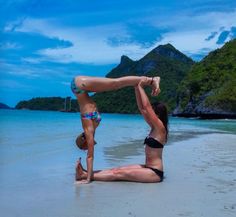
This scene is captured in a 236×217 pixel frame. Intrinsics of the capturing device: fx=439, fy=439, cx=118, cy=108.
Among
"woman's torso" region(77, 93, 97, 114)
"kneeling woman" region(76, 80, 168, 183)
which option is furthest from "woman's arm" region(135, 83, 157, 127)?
"woman's torso" region(77, 93, 97, 114)

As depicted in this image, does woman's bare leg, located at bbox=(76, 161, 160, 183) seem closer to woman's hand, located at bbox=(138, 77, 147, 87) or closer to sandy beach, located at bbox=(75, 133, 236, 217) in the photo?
sandy beach, located at bbox=(75, 133, 236, 217)

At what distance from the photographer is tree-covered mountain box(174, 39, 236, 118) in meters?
75.1

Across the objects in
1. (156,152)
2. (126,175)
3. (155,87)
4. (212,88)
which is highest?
(212,88)

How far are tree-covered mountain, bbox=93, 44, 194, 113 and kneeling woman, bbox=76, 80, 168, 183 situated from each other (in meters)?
113

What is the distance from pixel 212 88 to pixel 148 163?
84147 mm

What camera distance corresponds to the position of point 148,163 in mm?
5926

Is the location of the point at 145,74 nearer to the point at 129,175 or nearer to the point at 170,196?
the point at 129,175

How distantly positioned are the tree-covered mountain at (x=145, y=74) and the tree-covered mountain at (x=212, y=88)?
79.4 ft

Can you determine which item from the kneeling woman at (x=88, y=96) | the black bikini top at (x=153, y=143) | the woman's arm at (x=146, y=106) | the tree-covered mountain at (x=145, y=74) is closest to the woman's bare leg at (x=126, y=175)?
the kneeling woman at (x=88, y=96)

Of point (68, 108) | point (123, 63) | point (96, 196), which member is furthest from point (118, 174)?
point (123, 63)

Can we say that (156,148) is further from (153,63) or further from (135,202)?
(153,63)

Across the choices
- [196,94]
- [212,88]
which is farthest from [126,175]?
[196,94]

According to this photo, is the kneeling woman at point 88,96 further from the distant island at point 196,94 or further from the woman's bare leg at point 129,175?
the distant island at point 196,94

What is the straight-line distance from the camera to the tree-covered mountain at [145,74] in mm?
138375
